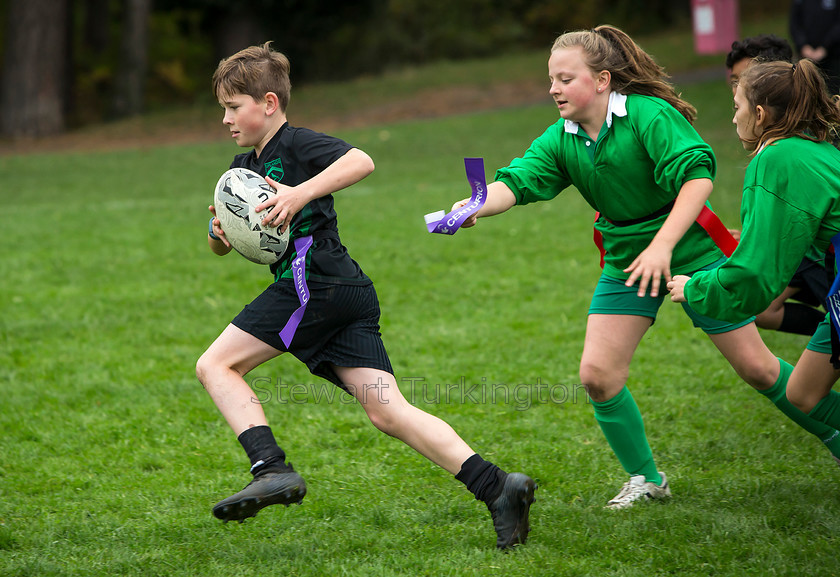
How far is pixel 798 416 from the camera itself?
3846 millimetres

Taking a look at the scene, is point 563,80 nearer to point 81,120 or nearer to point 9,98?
point 9,98

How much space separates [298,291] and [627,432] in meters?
1.51

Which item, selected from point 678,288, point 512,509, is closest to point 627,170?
point 678,288

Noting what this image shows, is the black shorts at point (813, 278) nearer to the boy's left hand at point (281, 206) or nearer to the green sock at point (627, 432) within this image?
the green sock at point (627, 432)

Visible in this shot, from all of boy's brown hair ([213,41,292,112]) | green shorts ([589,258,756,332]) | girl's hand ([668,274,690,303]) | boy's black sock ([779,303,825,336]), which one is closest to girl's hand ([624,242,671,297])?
girl's hand ([668,274,690,303])

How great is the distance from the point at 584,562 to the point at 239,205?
5.91 feet

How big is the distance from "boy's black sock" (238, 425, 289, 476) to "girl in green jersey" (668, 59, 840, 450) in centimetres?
151

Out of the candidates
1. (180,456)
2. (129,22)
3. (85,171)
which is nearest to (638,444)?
(180,456)

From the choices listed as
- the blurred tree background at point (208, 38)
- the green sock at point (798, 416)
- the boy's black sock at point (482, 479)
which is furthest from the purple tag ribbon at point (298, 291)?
the blurred tree background at point (208, 38)

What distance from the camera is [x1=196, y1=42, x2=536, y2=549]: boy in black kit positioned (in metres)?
3.40

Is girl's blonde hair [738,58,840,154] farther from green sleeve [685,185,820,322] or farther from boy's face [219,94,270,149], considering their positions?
boy's face [219,94,270,149]

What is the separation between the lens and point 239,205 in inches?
136

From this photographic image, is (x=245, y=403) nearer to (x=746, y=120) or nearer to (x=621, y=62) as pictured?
(x=621, y=62)

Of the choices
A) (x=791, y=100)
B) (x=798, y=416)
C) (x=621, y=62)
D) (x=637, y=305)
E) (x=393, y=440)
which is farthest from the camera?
(x=393, y=440)
